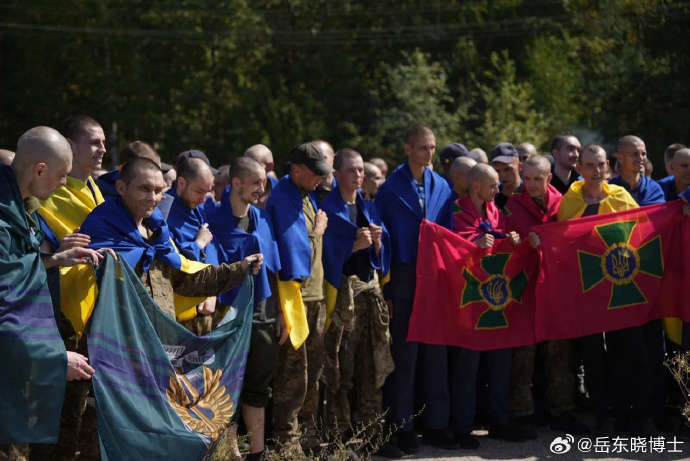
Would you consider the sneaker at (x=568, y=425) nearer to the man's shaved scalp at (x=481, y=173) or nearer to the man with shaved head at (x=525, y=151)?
the man's shaved scalp at (x=481, y=173)

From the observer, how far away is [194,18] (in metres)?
35.5

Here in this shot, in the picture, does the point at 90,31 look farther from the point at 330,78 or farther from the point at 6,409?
the point at 6,409

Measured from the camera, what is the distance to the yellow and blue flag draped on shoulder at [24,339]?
4941 millimetres

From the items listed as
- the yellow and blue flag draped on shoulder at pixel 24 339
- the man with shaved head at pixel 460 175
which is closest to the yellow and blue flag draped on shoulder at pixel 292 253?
the man with shaved head at pixel 460 175

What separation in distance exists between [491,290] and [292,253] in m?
1.98

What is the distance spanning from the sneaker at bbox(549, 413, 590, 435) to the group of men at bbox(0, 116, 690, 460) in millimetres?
17

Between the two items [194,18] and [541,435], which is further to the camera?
[194,18]

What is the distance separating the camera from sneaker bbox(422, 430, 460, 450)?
8.09m

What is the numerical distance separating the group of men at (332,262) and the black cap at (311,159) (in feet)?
0.04

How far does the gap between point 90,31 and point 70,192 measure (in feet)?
97.8

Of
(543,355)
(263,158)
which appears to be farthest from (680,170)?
(263,158)

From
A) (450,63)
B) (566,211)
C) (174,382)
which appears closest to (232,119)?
(450,63)

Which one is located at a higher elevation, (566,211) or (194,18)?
(194,18)

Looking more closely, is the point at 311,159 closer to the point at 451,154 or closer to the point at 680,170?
the point at 451,154
